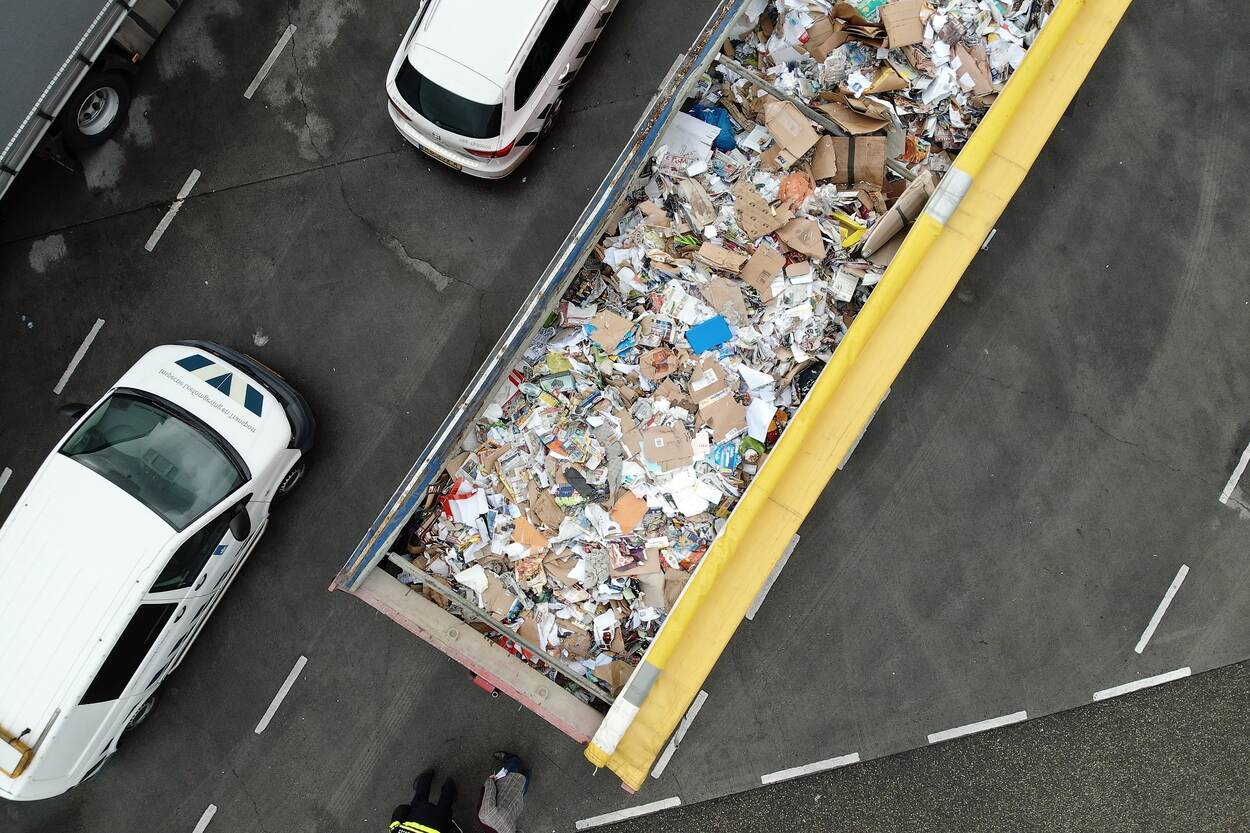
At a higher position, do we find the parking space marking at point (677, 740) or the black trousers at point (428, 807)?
the parking space marking at point (677, 740)

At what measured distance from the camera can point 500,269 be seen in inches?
305

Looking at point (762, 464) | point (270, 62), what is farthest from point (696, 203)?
point (270, 62)

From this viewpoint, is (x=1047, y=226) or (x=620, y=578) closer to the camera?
(x=620, y=578)

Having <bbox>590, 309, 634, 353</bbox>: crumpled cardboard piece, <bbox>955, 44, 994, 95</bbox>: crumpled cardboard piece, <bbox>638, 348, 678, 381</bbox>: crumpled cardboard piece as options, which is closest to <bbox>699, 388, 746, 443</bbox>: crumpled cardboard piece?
<bbox>638, 348, 678, 381</bbox>: crumpled cardboard piece

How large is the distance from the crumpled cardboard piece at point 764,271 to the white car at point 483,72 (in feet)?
9.08

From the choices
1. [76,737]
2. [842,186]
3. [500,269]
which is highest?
[842,186]

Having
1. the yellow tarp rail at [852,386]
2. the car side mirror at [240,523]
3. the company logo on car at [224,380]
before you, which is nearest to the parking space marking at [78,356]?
the company logo on car at [224,380]

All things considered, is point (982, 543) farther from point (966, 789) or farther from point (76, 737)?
point (76, 737)

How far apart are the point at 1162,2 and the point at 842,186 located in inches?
Result: 183

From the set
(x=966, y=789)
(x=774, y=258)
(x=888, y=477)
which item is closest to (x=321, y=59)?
(x=774, y=258)

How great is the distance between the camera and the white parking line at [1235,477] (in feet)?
25.2

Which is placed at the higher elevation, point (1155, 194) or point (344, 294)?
point (1155, 194)

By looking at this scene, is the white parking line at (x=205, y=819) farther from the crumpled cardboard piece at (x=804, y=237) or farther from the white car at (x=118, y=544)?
the crumpled cardboard piece at (x=804, y=237)

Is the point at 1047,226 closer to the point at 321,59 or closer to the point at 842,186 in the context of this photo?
the point at 842,186
